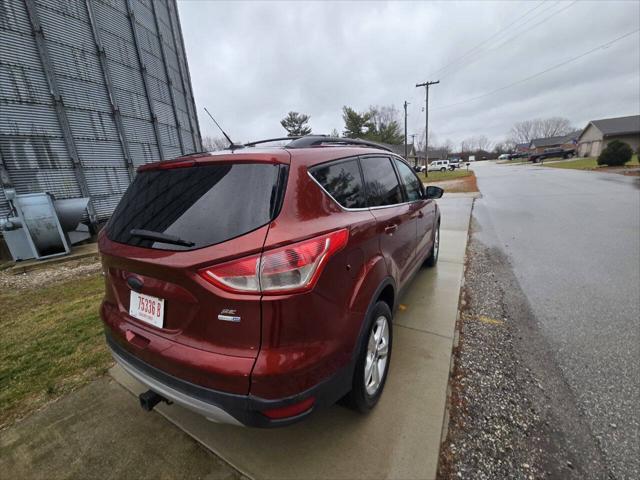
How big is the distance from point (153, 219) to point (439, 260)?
15.2ft

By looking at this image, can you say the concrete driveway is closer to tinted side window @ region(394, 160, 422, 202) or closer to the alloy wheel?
the alloy wheel

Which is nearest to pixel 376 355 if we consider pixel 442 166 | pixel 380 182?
pixel 380 182

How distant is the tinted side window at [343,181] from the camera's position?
5.79ft

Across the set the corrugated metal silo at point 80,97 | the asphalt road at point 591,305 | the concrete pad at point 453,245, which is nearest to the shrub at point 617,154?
the asphalt road at point 591,305

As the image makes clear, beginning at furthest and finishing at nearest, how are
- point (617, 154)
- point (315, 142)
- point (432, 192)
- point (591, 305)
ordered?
Answer: point (617, 154), point (432, 192), point (591, 305), point (315, 142)

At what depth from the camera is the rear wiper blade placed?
4.78 feet

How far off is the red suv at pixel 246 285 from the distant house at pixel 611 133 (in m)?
58.6

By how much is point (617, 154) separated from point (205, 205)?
Answer: 35.1 meters

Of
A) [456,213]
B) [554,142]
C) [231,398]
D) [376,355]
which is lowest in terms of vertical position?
[456,213]

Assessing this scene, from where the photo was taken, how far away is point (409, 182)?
342 cm

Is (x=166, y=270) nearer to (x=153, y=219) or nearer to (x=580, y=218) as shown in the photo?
(x=153, y=219)

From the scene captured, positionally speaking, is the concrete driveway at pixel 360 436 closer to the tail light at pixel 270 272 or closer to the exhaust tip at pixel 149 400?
the exhaust tip at pixel 149 400

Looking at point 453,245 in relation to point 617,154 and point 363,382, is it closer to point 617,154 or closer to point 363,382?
point 363,382

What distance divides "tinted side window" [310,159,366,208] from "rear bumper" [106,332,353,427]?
3.37 ft
